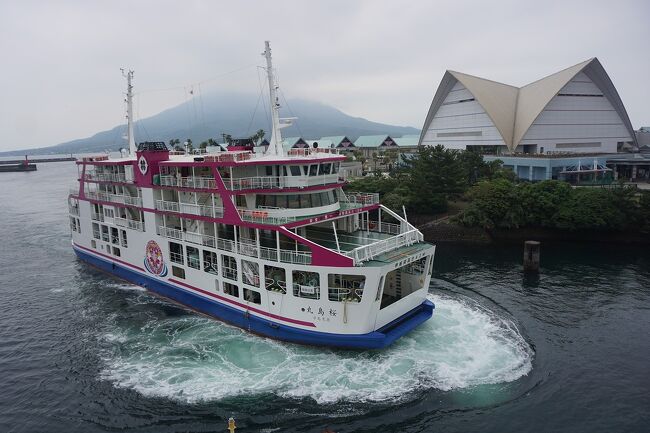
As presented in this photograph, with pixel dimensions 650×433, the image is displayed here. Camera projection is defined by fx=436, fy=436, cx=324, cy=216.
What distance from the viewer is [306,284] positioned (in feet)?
67.6

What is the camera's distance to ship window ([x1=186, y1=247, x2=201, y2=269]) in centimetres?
2588

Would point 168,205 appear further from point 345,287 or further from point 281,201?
point 345,287

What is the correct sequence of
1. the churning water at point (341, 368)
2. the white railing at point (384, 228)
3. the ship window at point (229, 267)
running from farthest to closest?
the white railing at point (384, 228) → the ship window at point (229, 267) → the churning water at point (341, 368)

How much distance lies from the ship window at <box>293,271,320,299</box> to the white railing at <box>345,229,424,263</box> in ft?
6.78

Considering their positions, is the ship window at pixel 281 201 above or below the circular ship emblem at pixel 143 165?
below

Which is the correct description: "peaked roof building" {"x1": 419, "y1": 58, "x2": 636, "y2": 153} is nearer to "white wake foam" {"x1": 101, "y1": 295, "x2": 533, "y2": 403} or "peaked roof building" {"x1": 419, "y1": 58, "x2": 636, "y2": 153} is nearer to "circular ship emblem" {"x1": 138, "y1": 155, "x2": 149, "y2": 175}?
"white wake foam" {"x1": 101, "y1": 295, "x2": 533, "y2": 403}

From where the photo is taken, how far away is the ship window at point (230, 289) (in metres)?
23.9

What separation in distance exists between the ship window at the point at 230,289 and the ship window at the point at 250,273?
51.4 inches

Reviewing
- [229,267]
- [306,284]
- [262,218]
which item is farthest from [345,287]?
[229,267]

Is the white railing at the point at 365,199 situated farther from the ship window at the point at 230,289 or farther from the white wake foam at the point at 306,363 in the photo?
the ship window at the point at 230,289

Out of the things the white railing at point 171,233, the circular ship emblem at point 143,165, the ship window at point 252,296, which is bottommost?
the ship window at point 252,296

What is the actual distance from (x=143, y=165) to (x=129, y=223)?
17.1 feet

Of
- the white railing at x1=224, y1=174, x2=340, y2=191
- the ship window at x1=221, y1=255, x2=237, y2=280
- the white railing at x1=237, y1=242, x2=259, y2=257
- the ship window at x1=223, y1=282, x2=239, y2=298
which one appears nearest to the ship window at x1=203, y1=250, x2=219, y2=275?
the ship window at x1=221, y1=255, x2=237, y2=280

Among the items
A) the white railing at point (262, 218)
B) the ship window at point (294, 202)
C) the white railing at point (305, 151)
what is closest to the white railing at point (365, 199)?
the white railing at point (305, 151)
